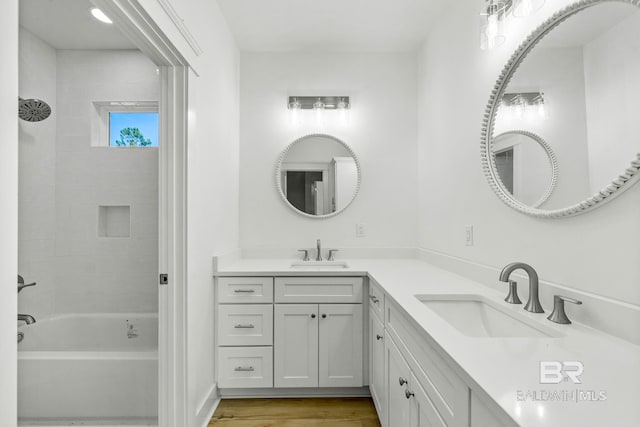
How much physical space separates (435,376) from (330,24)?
2.37 meters

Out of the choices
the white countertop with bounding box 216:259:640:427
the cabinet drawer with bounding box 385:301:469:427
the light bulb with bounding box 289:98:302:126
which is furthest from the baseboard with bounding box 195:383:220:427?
the light bulb with bounding box 289:98:302:126

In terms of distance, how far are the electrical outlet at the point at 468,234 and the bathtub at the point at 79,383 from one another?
6.53 feet

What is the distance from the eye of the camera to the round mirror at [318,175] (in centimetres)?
273

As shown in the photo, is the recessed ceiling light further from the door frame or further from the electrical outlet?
the electrical outlet

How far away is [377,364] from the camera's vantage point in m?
1.86

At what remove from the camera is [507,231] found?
4.88 ft

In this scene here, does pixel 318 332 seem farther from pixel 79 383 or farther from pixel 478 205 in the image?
pixel 79 383

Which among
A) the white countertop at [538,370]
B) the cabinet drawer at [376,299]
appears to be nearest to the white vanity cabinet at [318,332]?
the cabinet drawer at [376,299]

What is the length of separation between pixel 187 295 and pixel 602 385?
1561mm

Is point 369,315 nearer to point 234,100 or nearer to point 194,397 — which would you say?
point 194,397

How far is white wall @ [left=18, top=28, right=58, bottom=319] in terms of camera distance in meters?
1.65

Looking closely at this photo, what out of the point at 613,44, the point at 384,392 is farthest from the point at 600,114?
the point at 384,392

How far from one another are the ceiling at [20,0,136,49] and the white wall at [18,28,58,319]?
0.07 metres

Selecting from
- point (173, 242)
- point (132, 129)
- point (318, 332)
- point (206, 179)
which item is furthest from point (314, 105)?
point (318, 332)
